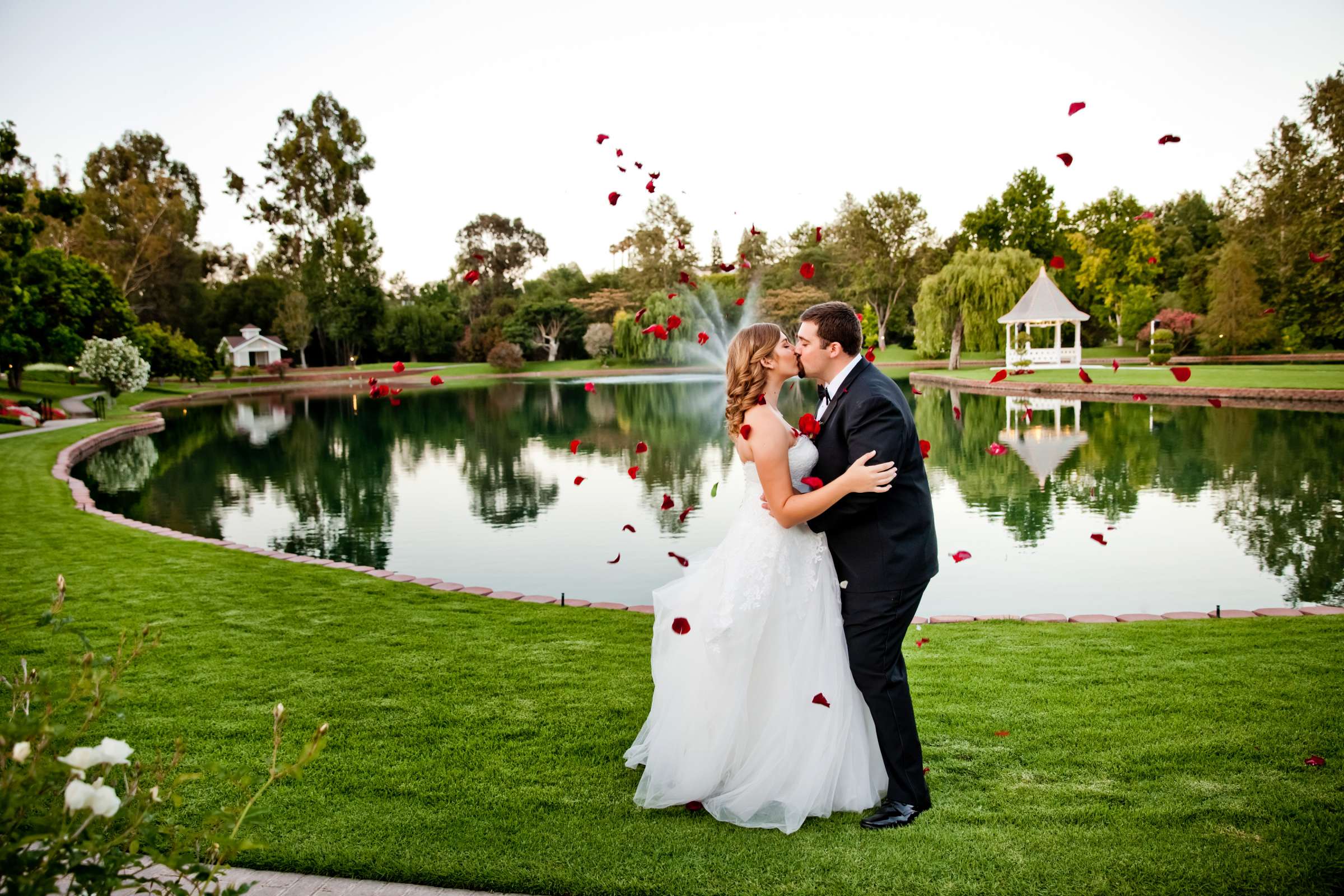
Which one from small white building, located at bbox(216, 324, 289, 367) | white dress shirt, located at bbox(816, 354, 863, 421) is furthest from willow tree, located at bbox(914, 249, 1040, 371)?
small white building, located at bbox(216, 324, 289, 367)

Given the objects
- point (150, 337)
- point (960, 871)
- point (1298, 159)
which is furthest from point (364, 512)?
point (1298, 159)

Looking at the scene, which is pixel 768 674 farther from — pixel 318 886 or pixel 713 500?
pixel 713 500

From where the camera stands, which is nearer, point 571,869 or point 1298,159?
point 571,869

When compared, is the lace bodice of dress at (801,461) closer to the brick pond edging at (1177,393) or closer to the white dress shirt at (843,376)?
the white dress shirt at (843,376)

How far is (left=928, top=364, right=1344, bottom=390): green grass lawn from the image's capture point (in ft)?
82.7

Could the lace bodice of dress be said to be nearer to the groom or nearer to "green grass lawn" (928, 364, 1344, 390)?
the groom

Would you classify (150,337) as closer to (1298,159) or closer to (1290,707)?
(1290,707)

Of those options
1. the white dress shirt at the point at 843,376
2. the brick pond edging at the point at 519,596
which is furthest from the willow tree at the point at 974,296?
the white dress shirt at the point at 843,376

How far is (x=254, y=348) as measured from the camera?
5153 centimetres

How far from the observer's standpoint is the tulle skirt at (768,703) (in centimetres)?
320

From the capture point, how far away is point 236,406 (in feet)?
Result: 107

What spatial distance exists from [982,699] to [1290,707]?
4.55ft

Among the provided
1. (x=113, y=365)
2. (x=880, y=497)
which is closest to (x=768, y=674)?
(x=880, y=497)

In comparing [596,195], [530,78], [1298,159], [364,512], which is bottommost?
[364,512]
